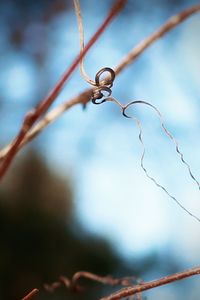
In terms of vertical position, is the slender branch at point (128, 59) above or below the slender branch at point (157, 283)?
above

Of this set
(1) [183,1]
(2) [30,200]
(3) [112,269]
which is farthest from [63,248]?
(1) [183,1]

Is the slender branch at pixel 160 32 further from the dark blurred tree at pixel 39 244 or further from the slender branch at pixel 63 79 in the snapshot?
the dark blurred tree at pixel 39 244

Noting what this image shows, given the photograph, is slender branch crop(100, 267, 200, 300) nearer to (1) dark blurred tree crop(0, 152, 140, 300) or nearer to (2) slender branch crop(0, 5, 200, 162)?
(2) slender branch crop(0, 5, 200, 162)

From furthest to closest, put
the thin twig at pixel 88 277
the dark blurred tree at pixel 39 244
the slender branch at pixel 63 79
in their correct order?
the dark blurred tree at pixel 39 244 → the thin twig at pixel 88 277 → the slender branch at pixel 63 79

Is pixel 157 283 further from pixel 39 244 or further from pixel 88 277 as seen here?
pixel 39 244

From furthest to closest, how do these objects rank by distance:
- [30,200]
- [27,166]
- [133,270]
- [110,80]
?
1. [27,166]
2. [30,200]
3. [133,270]
4. [110,80]

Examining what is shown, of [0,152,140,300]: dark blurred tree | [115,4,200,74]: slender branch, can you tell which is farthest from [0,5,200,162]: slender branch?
[0,152,140,300]: dark blurred tree

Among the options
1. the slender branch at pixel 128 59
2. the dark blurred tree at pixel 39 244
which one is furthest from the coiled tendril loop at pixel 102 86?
the dark blurred tree at pixel 39 244

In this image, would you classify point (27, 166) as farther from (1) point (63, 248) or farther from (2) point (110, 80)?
(2) point (110, 80)
